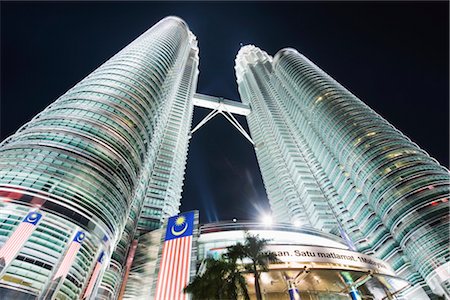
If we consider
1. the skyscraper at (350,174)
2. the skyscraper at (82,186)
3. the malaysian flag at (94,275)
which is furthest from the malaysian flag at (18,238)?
the skyscraper at (350,174)

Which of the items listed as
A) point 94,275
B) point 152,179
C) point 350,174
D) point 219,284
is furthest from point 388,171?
point 94,275

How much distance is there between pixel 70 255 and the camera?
3766cm

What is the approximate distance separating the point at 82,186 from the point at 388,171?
67.2 metres

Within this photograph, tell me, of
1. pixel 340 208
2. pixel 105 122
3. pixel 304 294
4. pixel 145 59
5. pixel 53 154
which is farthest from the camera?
pixel 340 208

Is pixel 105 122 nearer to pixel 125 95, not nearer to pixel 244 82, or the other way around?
pixel 125 95

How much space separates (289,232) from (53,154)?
4640 cm

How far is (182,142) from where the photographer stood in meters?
110

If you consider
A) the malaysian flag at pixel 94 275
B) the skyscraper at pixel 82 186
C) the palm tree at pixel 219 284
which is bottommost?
the palm tree at pixel 219 284

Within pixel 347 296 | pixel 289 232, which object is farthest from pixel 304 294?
pixel 289 232

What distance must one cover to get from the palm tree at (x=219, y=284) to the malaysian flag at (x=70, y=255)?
16599 millimetres

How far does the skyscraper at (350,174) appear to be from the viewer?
2356 inches

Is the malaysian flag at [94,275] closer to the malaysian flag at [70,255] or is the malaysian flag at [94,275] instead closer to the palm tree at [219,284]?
the malaysian flag at [70,255]

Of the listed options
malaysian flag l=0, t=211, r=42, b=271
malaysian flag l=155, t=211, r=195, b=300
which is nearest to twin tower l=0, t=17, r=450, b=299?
malaysian flag l=0, t=211, r=42, b=271

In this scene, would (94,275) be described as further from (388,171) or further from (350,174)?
(350,174)
